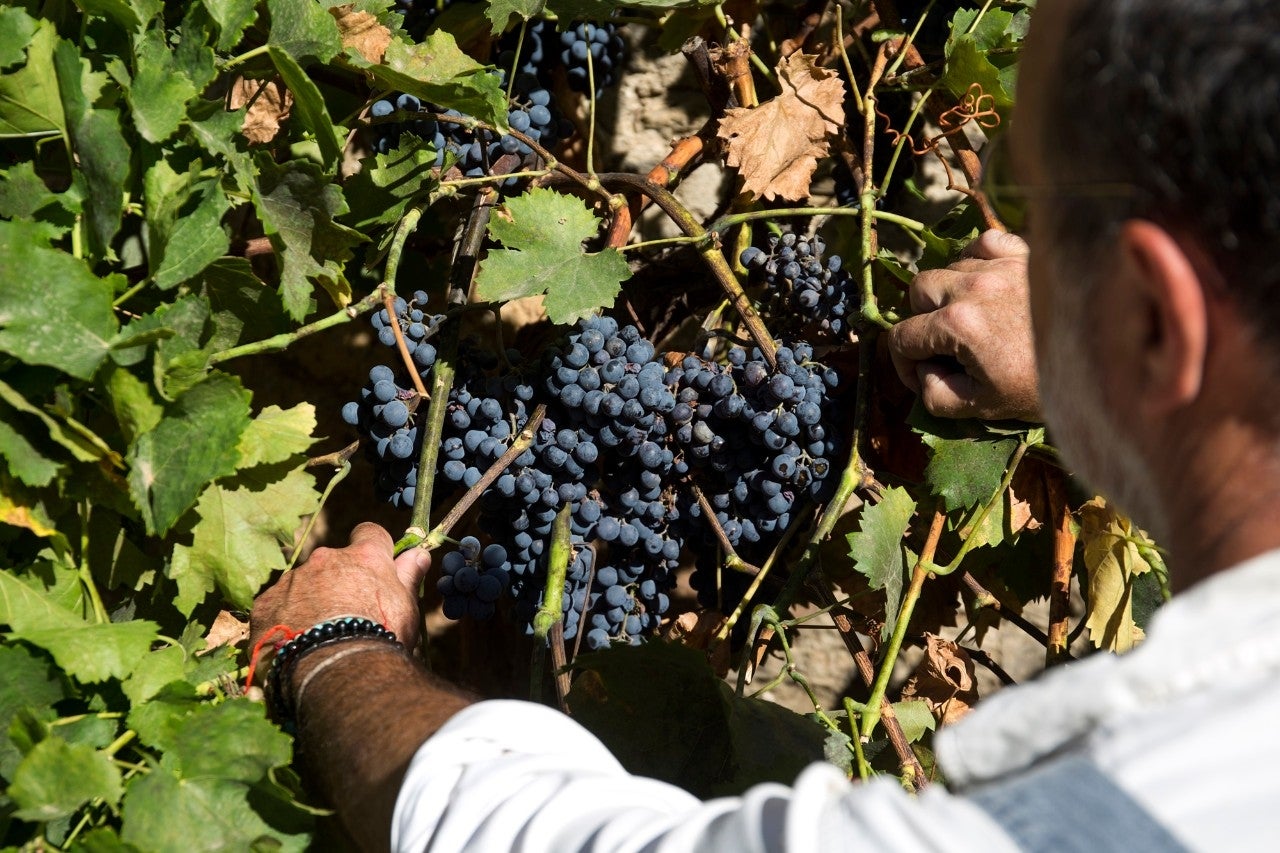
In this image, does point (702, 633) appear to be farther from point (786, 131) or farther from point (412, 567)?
point (786, 131)

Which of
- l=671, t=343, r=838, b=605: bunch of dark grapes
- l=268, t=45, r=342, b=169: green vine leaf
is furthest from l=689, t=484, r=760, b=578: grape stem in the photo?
l=268, t=45, r=342, b=169: green vine leaf

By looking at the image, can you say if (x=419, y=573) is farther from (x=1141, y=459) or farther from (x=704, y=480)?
(x=1141, y=459)

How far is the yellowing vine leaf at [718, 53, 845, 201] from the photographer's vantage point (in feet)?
4.84

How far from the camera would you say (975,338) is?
120 cm

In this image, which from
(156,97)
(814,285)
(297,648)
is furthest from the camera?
(814,285)

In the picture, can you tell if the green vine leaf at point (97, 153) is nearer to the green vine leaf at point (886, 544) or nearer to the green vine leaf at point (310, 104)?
the green vine leaf at point (310, 104)

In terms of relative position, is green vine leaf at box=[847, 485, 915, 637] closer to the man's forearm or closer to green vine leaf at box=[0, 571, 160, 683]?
the man's forearm

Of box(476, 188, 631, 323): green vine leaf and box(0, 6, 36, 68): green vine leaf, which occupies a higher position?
box(0, 6, 36, 68): green vine leaf

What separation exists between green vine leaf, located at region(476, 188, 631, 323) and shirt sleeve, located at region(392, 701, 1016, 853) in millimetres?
558

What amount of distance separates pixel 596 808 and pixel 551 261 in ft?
2.39

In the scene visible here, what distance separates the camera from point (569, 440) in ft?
4.33

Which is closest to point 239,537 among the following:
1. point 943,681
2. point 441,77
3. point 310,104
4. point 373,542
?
point 373,542

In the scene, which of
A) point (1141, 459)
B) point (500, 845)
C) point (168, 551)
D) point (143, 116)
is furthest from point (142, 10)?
point (1141, 459)

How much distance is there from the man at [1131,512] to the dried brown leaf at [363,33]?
746 millimetres
